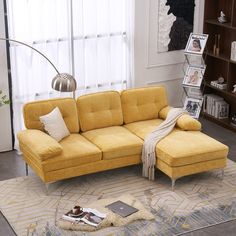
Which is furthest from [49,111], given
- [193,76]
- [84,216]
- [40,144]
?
[193,76]

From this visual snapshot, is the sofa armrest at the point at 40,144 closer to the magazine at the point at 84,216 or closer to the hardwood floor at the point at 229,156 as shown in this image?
the hardwood floor at the point at 229,156

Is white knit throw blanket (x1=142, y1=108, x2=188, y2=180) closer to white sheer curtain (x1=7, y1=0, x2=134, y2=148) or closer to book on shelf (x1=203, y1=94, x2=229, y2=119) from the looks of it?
white sheer curtain (x1=7, y1=0, x2=134, y2=148)

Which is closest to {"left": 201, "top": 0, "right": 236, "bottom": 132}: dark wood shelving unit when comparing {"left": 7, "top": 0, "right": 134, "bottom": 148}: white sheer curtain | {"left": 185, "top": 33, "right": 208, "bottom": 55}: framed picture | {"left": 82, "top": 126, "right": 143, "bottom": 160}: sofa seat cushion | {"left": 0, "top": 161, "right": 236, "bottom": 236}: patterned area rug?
{"left": 185, "top": 33, "right": 208, "bottom": 55}: framed picture

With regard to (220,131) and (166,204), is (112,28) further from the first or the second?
(166,204)

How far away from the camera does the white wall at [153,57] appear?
26.2 feet

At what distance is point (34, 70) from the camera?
7.30 metres

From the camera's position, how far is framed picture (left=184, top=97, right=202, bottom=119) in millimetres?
8430

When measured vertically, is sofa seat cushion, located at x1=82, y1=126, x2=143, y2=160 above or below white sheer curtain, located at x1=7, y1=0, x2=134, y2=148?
below

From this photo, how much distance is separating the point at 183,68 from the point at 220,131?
1.12m

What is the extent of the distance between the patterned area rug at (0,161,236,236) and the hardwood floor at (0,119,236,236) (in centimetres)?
8

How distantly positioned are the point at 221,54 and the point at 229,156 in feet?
5.96

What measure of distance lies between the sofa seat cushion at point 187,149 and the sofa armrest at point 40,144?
1.16 m

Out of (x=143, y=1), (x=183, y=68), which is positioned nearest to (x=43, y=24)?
(x=143, y=1)

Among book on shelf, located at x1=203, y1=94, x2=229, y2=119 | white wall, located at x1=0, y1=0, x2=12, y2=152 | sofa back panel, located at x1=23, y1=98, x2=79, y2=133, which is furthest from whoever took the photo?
book on shelf, located at x1=203, y1=94, x2=229, y2=119
